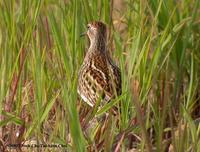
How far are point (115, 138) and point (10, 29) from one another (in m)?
1.38

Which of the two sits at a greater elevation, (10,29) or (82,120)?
(10,29)

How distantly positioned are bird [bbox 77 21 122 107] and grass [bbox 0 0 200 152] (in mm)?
76

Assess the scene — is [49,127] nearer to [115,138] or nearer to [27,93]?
[27,93]

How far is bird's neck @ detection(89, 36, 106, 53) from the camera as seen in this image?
20.7 feet

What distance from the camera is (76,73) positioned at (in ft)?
18.4

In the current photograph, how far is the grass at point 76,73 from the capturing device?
189 inches

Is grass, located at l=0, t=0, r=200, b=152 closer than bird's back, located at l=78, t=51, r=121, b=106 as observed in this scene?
Yes

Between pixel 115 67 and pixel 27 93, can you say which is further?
pixel 115 67

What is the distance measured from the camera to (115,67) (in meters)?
6.01

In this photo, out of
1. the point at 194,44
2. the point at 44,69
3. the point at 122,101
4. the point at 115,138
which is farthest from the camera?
the point at 194,44

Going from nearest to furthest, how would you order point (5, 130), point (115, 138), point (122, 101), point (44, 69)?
1. point (115, 138)
2. point (122, 101)
3. point (5, 130)
4. point (44, 69)

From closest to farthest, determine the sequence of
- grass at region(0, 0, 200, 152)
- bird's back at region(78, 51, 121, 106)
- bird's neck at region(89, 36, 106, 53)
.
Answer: grass at region(0, 0, 200, 152) < bird's back at region(78, 51, 121, 106) < bird's neck at region(89, 36, 106, 53)

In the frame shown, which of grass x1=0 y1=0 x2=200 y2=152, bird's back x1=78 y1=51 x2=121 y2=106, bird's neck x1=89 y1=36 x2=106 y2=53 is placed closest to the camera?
grass x1=0 y1=0 x2=200 y2=152

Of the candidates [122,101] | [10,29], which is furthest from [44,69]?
[122,101]
